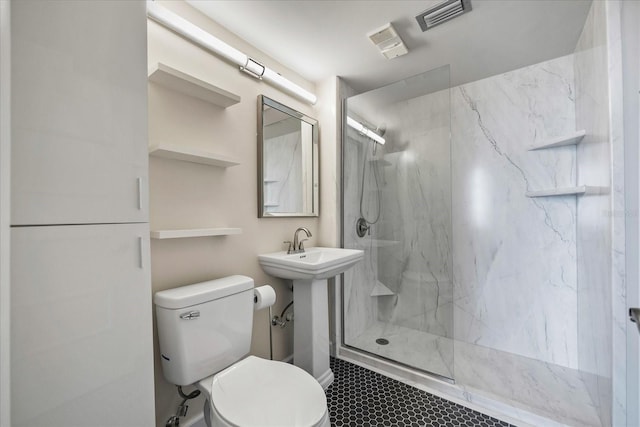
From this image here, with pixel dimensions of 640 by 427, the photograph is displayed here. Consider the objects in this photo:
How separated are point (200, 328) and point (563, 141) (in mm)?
2457

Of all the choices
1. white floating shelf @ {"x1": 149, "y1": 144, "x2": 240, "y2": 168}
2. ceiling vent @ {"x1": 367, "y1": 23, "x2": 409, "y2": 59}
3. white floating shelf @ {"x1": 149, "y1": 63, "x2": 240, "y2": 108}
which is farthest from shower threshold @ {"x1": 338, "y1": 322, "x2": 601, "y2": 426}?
ceiling vent @ {"x1": 367, "y1": 23, "x2": 409, "y2": 59}

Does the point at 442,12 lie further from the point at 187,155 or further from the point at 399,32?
the point at 187,155

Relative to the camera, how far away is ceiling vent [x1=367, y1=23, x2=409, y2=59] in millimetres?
1674

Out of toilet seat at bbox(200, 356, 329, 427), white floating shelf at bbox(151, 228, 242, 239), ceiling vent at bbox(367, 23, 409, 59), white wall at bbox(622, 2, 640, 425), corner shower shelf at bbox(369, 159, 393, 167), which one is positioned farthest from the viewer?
corner shower shelf at bbox(369, 159, 393, 167)

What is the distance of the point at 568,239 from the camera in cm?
202

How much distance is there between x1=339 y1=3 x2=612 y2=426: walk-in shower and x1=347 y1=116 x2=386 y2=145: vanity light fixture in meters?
0.03

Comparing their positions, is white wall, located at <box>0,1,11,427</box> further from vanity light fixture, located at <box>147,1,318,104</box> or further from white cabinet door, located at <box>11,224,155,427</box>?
vanity light fixture, located at <box>147,1,318,104</box>

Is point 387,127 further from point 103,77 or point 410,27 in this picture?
point 103,77

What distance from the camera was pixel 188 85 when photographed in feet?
4.42

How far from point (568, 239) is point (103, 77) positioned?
2.81 meters

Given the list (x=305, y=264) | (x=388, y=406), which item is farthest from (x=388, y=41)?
(x=388, y=406)

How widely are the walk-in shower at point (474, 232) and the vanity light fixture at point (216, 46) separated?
0.64 metres

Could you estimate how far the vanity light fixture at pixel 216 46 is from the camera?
52.2 inches

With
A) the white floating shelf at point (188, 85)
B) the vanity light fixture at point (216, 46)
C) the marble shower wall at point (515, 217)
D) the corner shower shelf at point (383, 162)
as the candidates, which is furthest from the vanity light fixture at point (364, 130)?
the white floating shelf at point (188, 85)
